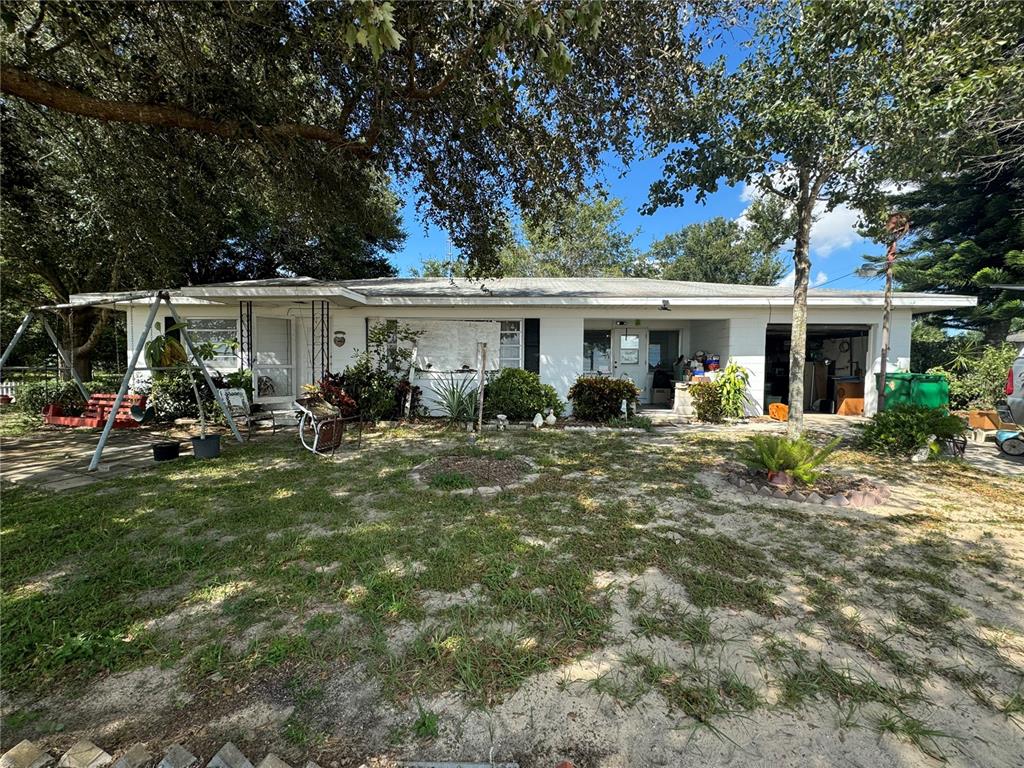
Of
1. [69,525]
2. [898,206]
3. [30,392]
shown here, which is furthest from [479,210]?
[898,206]

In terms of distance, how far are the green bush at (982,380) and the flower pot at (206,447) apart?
14200 millimetres

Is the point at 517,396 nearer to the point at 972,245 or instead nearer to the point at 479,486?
the point at 479,486

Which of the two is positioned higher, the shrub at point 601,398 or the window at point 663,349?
the window at point 663,349

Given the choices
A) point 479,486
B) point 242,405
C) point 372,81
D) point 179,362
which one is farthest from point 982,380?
point 179,362

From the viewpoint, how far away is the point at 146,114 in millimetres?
4191

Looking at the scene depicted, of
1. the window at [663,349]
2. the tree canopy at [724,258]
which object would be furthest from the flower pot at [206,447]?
the tree canopy at [724,258]

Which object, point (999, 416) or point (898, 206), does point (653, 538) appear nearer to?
point (999, 416)

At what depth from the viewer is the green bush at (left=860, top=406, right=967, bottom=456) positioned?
5871 millimetres

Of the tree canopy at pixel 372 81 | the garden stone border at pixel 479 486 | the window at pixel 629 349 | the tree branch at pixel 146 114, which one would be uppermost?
the tree canopy at pixel 372 81

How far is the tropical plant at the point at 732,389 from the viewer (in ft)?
30.9

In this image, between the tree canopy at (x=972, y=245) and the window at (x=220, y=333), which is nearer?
the window at (x=220, y=333)

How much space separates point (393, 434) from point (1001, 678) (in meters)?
7.38

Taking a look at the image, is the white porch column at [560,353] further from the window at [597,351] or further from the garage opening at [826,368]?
the garage opening at [826,368]

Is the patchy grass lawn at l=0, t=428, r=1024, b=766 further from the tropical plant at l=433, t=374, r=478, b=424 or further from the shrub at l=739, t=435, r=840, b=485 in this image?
the tropical plant at l=433, t=374, r=478, b=424
